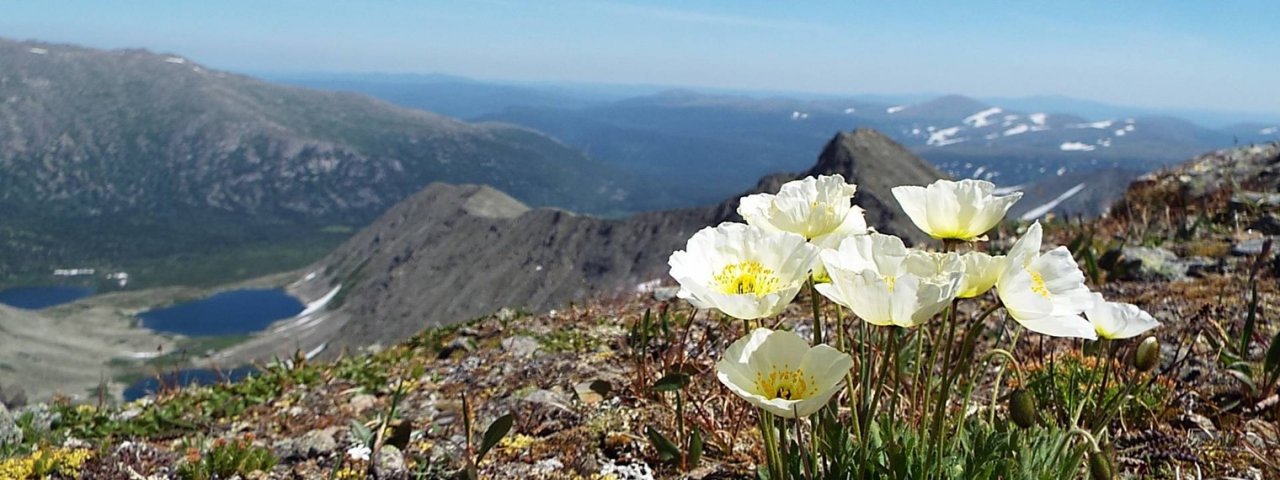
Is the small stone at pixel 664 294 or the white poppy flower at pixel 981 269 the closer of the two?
the white poppy flower at pixel 981 269

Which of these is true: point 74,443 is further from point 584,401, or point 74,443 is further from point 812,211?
point 812,211

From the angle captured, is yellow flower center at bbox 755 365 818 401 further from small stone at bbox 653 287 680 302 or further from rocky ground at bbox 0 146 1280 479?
small stone at bbox 653 287 680 302

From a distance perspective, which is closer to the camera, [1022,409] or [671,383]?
[1022,409]

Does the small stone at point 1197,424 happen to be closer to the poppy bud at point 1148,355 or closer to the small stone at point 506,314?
the poppy bud at point 1148,355

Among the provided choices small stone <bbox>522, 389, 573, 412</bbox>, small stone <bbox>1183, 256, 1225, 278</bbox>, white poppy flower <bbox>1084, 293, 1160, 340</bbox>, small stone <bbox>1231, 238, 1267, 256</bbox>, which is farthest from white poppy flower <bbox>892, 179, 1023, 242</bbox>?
small stone <bbox>1231, 238, 1267, 256</bbox>

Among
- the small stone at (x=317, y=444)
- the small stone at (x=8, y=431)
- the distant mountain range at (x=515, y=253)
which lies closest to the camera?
the small stone at (x=317, y=444)

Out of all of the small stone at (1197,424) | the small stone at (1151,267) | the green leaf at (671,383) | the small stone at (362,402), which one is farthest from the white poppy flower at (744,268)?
the small stone at (1151,267)

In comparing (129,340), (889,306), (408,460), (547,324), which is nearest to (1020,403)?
(889,306)

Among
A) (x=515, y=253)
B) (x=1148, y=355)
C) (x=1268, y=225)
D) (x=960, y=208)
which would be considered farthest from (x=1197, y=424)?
(x=515, y=253)
